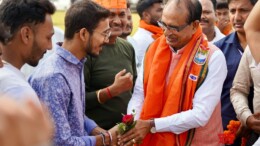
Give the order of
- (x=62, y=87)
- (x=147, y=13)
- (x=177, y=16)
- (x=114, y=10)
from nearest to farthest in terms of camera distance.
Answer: (x=62, y=87) → (x=177, y=16) → (x=114, y=10) → (x=147, y=13)

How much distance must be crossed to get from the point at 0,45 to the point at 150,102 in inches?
51.5

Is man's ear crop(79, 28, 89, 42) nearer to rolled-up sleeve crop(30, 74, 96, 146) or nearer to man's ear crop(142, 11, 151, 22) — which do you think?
rolled-up sleeve crop(30, 74, 96, 146)

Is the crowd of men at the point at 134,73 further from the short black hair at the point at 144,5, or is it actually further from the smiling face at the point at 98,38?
the short black hair at the point at 144,5

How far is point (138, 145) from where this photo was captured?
3.08 metres

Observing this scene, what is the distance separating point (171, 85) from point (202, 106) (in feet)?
0.88

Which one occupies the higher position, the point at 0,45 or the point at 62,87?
the point at 0,45

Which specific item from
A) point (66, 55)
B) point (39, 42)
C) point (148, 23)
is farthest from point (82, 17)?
point (148, 23)

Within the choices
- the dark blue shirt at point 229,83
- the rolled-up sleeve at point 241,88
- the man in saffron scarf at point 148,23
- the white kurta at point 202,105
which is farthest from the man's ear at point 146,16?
the white kurta at point 202,105

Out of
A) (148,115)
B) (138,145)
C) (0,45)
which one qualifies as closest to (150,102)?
(148,115)

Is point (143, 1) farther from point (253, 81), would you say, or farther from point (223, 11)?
point (253, 81)

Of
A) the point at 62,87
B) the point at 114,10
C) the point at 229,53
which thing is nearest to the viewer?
the point at 62,87

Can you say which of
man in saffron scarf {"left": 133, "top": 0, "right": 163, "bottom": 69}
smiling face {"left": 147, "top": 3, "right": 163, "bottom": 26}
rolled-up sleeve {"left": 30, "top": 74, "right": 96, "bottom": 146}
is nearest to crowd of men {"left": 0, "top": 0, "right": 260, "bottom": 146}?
rolled-up sleeve {"left": 30, "top": 74, "right": 96, "bottom": 146}

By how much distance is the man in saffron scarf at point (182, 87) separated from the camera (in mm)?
2922

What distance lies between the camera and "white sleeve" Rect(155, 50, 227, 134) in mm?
2895
